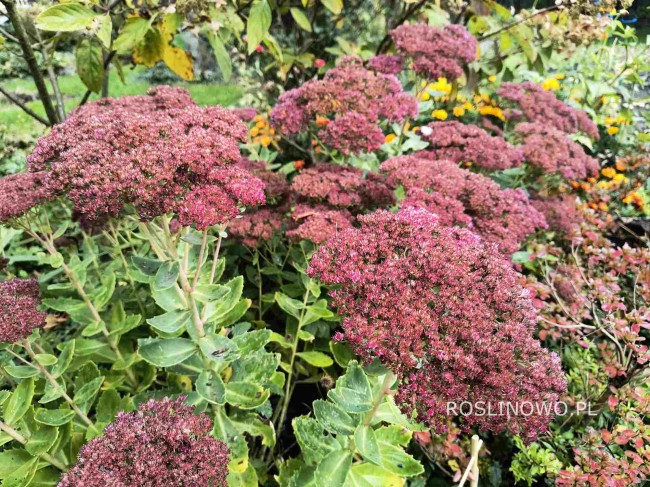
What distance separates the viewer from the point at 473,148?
3.32 meters

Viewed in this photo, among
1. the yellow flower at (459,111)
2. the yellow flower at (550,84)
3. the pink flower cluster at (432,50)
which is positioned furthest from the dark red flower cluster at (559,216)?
the yellow flower at (550,84)

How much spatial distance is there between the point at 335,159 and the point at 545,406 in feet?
7.75

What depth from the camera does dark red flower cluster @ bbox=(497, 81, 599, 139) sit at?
415 cm

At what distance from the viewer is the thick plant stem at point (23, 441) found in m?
1.88

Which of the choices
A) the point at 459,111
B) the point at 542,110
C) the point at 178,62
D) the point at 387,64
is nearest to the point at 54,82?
the point at 178,62

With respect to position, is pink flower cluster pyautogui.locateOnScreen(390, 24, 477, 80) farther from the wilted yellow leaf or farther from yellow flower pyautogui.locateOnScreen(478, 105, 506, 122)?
the wilted yellow leaf

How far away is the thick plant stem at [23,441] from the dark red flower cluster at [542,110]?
4163mm

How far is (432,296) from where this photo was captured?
5.54 ft

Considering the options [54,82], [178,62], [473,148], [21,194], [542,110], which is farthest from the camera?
[542,110]

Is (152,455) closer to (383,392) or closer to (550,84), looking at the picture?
(383,392)

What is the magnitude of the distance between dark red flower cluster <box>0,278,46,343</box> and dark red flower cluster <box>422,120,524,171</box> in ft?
8.86

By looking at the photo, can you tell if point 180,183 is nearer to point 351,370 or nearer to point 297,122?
point 351,370

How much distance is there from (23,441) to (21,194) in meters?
A: 1.10

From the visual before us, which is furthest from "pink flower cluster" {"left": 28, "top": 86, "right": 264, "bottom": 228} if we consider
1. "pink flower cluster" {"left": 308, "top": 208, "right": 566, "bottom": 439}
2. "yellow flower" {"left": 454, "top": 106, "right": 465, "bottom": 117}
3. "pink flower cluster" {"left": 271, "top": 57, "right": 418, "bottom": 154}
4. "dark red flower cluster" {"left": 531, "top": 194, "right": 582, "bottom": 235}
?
"yellow flower" {"left": 454, "top": 106, "right": 465, "bottom": 117}
